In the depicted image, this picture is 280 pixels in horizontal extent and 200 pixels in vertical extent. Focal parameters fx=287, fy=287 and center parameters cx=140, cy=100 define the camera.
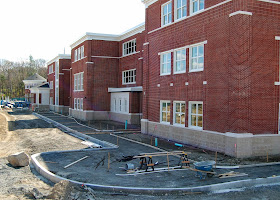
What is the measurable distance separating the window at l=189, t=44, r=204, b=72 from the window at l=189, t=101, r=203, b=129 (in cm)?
229

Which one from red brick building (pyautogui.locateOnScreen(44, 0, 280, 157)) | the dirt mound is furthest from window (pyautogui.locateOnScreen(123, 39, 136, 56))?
the dirt mound

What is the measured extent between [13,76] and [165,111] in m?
96.2

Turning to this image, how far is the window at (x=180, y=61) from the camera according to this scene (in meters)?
20.3

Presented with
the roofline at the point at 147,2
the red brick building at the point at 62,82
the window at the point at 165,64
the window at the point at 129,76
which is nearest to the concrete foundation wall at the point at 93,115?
the window at the point at 129,76

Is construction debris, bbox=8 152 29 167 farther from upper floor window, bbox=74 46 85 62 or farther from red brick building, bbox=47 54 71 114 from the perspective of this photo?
red brick building, bbox=47 54 71 114

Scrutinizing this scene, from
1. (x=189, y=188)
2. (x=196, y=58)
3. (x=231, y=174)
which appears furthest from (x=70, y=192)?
(x=196, y=58)

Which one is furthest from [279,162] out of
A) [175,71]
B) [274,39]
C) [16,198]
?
[16,198]

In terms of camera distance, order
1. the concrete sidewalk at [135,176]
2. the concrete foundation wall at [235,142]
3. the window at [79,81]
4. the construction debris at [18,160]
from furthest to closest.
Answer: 1. the window at [79,81]
2. the concrete foundation wall at [235,142]
3. the construction debris at [18,160]
4. the concrete sidewalk at [135,176]

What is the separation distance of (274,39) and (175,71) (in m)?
7.15

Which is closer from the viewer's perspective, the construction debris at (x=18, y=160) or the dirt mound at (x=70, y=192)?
the dirt mound at (x=70, y=192)

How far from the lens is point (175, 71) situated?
21.2 m

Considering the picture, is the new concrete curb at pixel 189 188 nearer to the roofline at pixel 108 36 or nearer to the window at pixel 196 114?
the window at pixel 196 114

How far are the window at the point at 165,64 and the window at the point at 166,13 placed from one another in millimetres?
2559

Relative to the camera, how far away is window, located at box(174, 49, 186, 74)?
20.3 m
